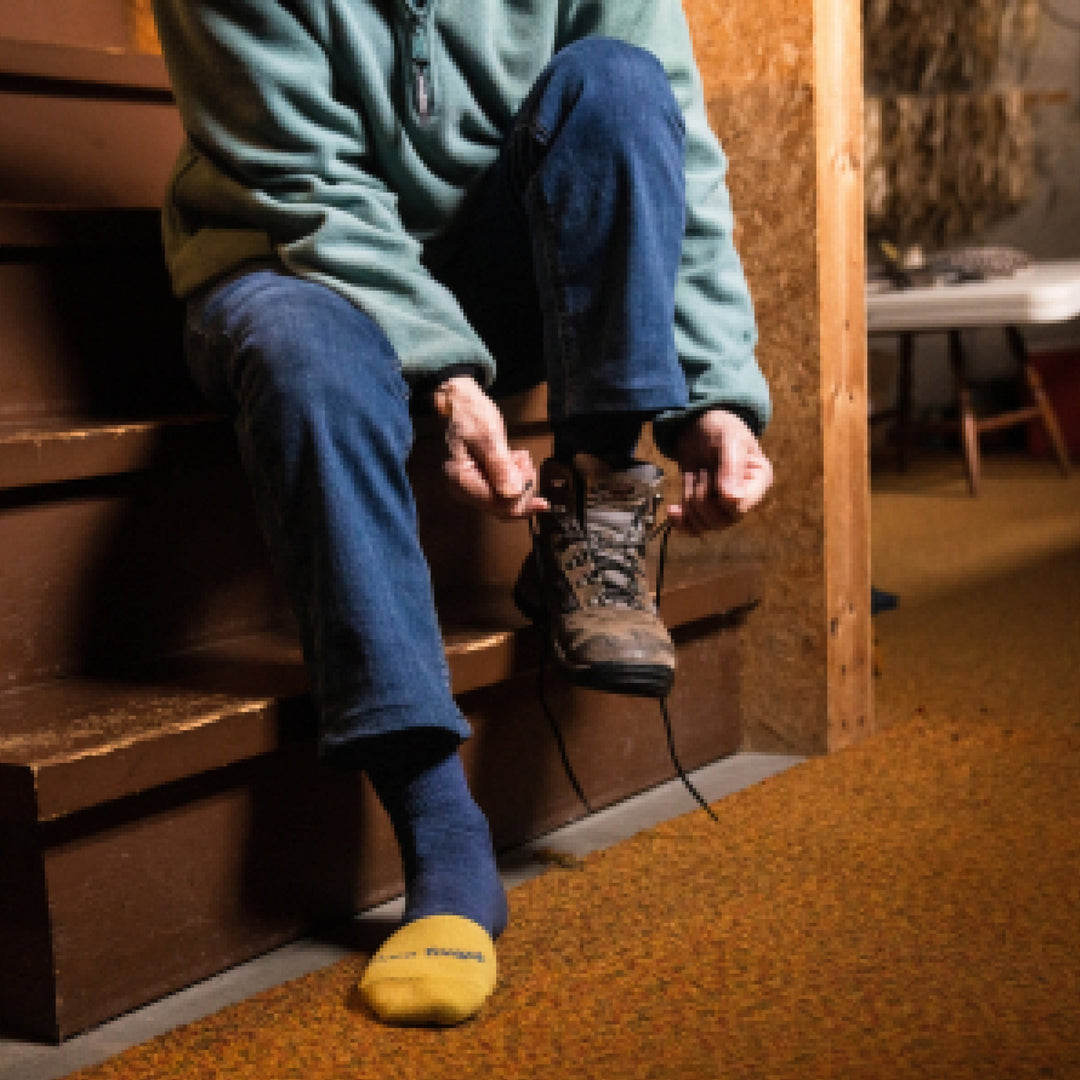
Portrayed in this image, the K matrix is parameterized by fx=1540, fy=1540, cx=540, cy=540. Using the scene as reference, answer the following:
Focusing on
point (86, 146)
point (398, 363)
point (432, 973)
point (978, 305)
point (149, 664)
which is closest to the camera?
point (432, 973)

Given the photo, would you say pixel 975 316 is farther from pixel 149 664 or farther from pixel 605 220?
pixel 149 664

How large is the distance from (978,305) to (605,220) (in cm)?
271

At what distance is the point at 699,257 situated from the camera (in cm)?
132

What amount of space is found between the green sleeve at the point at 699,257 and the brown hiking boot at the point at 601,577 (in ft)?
0.31

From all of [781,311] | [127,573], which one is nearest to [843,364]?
[781,311]

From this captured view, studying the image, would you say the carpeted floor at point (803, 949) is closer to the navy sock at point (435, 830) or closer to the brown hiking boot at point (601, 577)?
the navy sock at point (435, 830)

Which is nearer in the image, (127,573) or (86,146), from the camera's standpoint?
(127,573)

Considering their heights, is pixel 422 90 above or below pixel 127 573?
above

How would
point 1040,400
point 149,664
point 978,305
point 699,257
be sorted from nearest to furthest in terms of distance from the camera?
point 149,664
point 699,257
point 978,305
point 1040,400

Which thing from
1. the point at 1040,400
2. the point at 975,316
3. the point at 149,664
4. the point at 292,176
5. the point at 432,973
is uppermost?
the point at 292,176

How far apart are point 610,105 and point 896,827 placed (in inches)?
25.6

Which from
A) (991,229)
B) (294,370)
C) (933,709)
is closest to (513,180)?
(294,370)

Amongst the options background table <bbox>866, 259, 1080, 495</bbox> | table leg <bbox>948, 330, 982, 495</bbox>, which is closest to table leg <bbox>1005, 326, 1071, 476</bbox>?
background table <bbox>866, 259, 1080, 495</bbox>

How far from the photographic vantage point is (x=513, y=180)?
4.16ft
